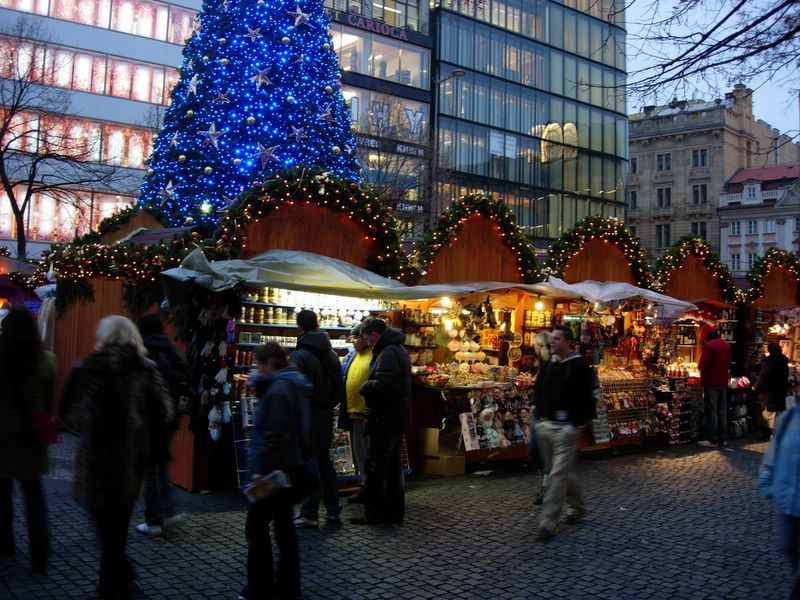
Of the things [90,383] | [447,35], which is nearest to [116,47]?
[447,35]

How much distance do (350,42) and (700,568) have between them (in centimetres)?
3456

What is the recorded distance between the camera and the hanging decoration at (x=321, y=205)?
29.3ft

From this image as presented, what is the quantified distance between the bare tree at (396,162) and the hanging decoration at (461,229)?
42.7ft

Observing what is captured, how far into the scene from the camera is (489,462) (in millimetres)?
10391

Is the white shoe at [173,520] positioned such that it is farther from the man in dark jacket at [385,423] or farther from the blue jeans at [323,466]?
the man in dark jacket at [385,423]

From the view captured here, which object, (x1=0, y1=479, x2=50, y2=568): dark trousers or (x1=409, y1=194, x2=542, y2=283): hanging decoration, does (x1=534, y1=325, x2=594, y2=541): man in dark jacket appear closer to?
(x1=0, y1=479, x2=50, y2=568): dark trousers

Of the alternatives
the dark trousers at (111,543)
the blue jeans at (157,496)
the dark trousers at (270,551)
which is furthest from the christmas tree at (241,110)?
the dark trousers at (111,543)

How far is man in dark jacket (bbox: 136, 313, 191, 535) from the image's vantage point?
248 inches

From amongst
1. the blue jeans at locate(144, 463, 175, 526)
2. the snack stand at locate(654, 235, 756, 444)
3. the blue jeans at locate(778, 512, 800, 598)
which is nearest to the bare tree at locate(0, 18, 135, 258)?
the snack stand at locate(654, 235, 756, 444)

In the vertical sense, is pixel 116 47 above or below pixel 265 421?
above

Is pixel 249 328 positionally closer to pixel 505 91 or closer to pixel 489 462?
pixel 489 462

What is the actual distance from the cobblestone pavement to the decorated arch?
9492 mm

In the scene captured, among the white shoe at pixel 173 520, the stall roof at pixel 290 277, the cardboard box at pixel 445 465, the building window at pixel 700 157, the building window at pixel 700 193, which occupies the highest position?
the building window at pixel 700 157

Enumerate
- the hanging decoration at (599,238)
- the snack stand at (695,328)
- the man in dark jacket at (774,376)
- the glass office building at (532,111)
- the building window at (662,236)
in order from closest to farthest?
1. the man in dark jacket at (774,376)
2. the snack stand at (695,328)
3. the hanging decoration at (599,238)
4. the glass office building at (532,111)
5. the building window at (662,236)
